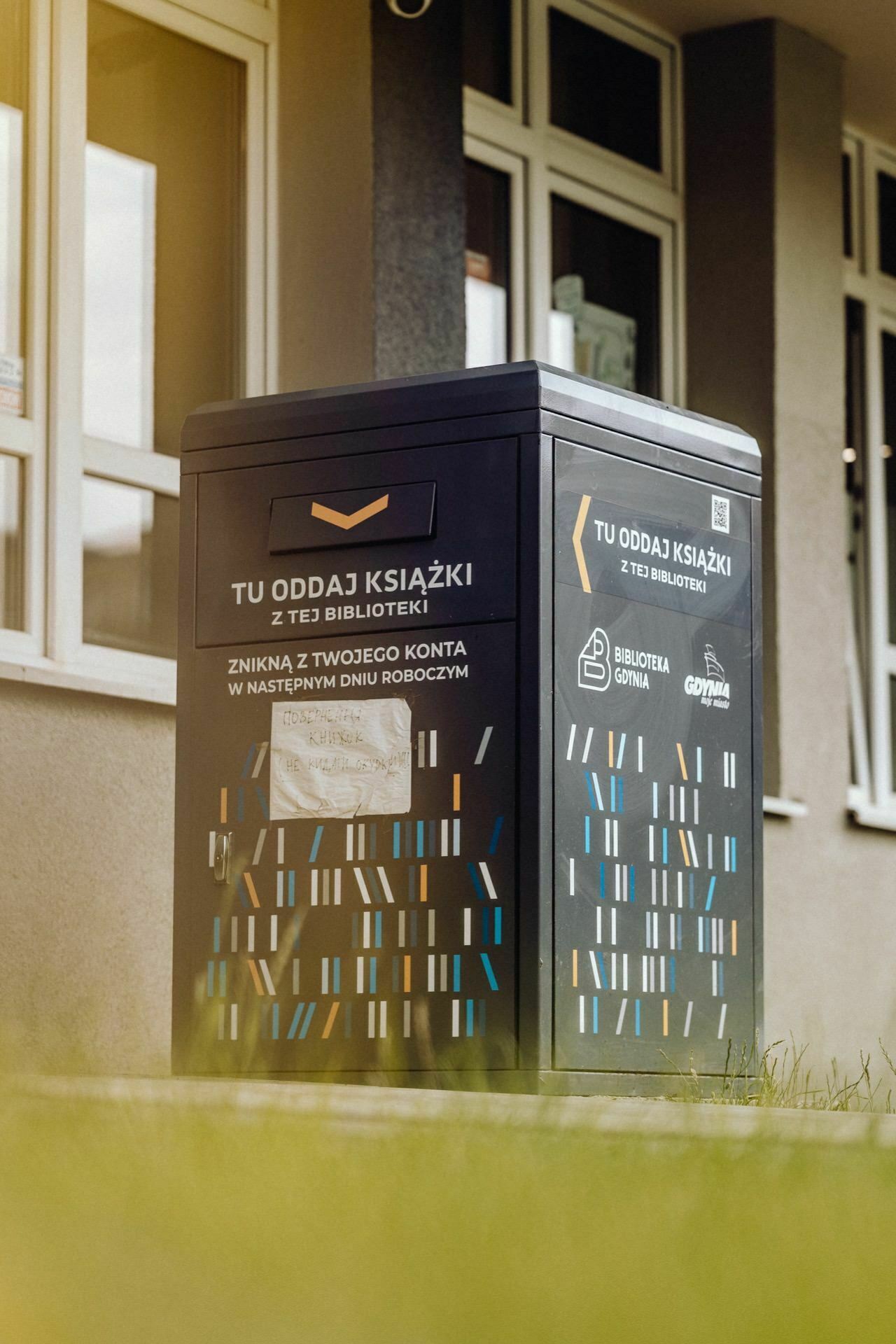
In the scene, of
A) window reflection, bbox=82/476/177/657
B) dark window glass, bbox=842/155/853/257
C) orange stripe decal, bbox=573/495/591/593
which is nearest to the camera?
orange stripe decal, bbox=573/495/591/593

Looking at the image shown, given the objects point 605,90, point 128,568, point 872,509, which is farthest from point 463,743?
Result: point 872,509

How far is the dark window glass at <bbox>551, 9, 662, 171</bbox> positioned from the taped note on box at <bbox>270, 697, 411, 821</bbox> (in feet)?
14.7

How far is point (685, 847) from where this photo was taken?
330cm

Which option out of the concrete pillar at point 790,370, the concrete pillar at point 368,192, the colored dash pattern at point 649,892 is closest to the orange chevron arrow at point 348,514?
the colored dash pattern at point 649,892

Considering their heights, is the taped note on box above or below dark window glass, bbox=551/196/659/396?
below

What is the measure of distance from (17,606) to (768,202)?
3762mm

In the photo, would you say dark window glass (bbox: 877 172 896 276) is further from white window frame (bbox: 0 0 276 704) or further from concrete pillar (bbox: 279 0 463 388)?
white window frame (bbox: 0 0 276 704)

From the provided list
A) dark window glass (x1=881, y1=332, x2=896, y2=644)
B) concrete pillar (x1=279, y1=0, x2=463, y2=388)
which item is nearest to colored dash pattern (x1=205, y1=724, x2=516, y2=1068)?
concrete pillar (x1=279, y1=0, x2=463, y2=388)

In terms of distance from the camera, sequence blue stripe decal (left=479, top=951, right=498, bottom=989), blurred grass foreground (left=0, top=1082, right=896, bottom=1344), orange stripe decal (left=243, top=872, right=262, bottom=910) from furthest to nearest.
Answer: orange stripe decal (left=243, top=872, right=262, bottom=910) < blue stripe decal (left=479, top=951, right=498, bottom=989) < blurred grass foreground (left=0, top=1082, right=896, bottom=1344)

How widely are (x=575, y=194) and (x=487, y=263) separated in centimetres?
56

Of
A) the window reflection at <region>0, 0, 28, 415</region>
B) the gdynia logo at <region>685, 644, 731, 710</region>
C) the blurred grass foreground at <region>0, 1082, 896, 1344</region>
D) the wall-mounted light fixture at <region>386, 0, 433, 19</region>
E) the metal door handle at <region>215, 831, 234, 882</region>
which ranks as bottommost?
the blurred grass foreground at <region>0, 1082, 896, 1344</region>

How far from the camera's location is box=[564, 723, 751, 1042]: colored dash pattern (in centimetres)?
311

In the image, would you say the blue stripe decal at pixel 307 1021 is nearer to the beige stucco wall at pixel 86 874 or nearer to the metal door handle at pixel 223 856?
the metal door handle at pixel 223 856

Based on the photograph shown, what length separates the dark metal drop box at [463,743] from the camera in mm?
3080
